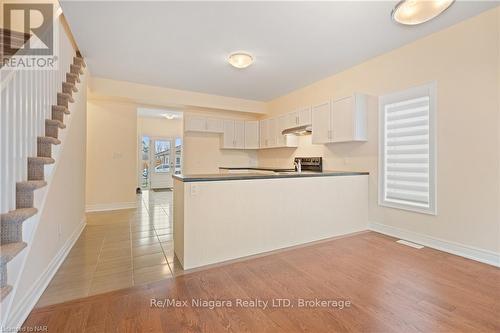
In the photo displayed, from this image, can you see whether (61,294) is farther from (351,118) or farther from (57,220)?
(351,118)

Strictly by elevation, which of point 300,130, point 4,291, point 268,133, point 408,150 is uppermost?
point 268,133

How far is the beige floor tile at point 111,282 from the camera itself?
1925 mm

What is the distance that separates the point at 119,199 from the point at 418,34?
6053 mm

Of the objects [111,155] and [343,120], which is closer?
[343,120]

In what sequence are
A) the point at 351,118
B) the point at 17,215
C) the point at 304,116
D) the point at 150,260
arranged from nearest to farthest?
the point at 17,215 < the point at 150,260 < the point at 351,118 < the point at 304,116

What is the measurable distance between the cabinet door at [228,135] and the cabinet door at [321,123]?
8.14 ft

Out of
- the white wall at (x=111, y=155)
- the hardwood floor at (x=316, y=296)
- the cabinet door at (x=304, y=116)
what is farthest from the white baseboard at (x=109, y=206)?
the cabinet door at (x=304, y=116)

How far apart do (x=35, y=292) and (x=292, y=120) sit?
448 cm

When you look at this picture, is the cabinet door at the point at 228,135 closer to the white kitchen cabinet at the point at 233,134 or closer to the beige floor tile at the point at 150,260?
the white kitchen cabinet at the point at 233,134

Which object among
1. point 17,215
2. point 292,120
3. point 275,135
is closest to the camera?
point 17,215

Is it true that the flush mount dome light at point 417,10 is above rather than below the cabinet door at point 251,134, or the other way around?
above

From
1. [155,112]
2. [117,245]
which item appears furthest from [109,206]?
[155,112]

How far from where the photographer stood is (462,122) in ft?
8.59

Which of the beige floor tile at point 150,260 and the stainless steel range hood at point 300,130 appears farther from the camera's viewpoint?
the stainless steel range hood at point 300,130
